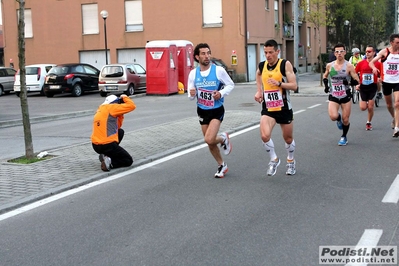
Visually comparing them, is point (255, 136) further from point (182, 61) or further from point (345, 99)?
point (182, 61)

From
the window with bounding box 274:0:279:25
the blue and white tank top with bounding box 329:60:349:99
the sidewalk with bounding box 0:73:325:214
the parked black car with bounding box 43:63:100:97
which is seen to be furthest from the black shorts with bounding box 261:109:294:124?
the window with bounding box 274:0:279:25

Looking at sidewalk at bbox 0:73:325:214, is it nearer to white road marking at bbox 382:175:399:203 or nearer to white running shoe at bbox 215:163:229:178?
white running shoe at bbox 215:163:229:178

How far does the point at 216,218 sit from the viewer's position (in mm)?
6242

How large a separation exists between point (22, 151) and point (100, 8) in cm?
3081

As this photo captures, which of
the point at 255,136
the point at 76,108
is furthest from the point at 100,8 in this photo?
the point at 255,136

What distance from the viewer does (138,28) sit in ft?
132

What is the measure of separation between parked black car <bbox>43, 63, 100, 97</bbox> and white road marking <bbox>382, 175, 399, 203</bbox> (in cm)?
2338

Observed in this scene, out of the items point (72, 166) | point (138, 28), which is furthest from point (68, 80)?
point (72, 166)

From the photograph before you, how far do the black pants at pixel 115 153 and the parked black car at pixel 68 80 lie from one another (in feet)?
67.7

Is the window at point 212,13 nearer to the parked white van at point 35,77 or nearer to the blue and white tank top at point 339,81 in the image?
the parked white van at point 35,77

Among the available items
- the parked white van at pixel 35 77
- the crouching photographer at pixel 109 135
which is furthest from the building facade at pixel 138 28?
the crouching photographer at pixel 109 135

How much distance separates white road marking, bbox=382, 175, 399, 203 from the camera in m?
6.77

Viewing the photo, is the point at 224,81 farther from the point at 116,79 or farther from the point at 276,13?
the point at 276,13

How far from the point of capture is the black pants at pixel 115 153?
9.05 m
